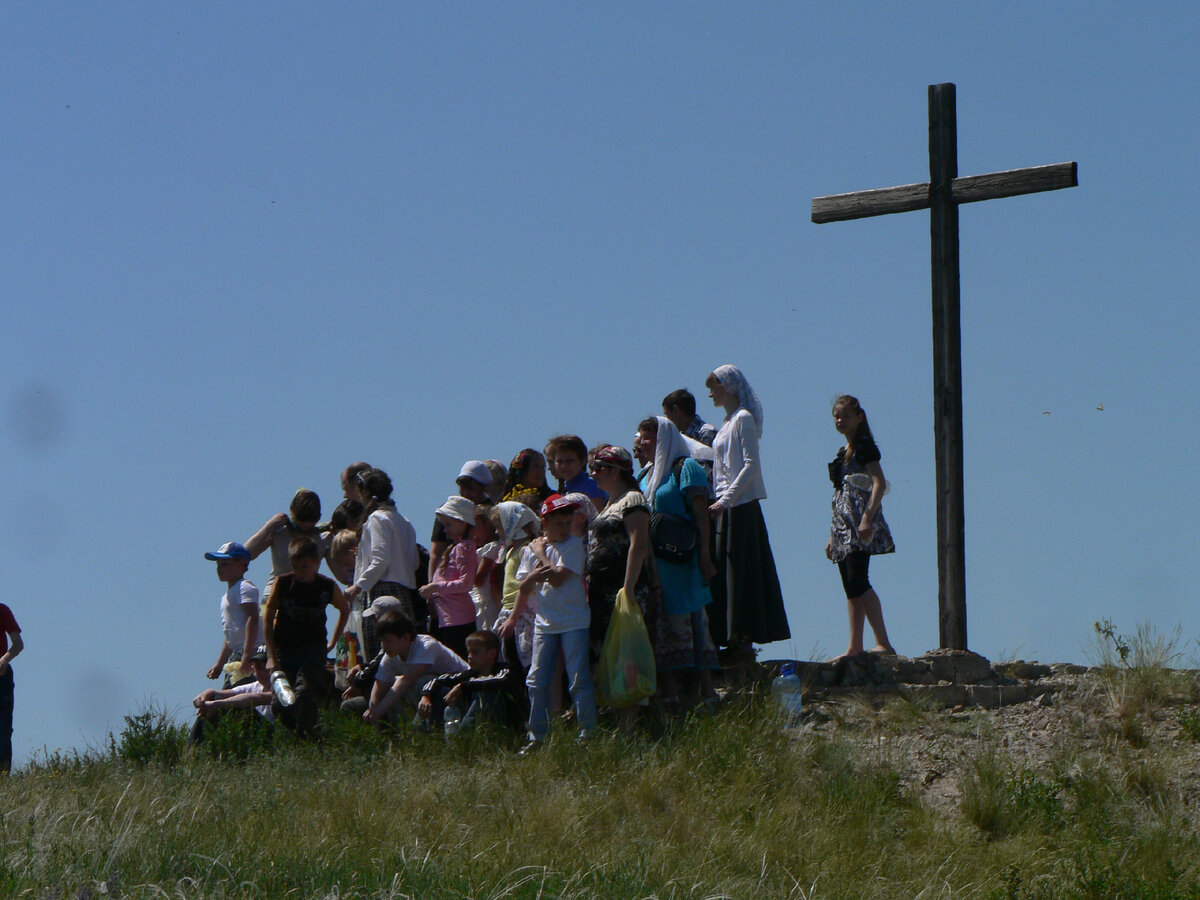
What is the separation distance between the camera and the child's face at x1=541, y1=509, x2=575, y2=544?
8.94 metres

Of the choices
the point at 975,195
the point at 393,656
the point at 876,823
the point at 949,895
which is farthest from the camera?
the point at 975,195

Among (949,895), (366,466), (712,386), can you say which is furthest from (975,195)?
(949,895)

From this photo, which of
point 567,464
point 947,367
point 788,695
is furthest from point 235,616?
point 947,367

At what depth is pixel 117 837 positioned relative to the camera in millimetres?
7254

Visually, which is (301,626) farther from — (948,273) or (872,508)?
(948,273)

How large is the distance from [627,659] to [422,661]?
1590mm

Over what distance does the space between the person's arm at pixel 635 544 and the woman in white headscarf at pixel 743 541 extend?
81 centimetres

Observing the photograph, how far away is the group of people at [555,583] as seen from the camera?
29.5 feet

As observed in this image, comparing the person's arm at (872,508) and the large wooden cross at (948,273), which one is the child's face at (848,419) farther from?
the large wooden cross at (948,273)

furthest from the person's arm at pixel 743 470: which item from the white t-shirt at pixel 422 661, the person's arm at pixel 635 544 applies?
the white t-shirt at pixel 422 661

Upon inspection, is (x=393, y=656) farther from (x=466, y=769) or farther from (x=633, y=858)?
(x=633, y=858)

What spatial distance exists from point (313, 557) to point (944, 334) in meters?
4.51

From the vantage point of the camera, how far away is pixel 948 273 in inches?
421

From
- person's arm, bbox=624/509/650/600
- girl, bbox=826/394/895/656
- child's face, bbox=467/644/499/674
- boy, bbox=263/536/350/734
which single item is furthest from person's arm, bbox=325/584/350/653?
girl, bbox=826/394/895/656
